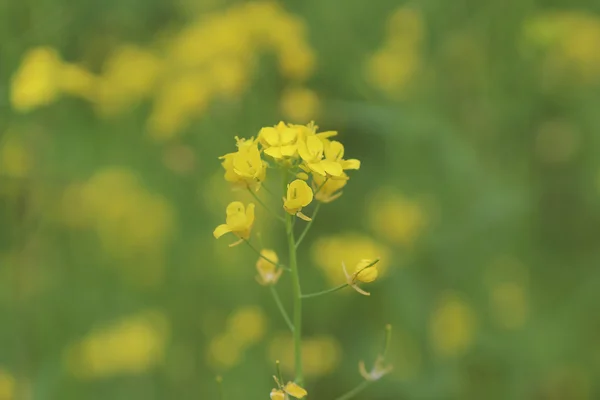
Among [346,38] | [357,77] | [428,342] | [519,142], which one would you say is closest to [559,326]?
[428,342]

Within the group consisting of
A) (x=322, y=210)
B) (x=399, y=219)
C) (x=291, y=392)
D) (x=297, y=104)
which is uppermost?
(x=291, y=392)

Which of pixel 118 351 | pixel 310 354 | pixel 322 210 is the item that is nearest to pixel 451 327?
pixel 310 354

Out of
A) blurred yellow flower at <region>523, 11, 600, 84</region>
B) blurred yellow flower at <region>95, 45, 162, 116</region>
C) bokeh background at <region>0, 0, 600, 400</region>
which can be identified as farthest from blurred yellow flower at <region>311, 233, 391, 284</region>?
blurred yellow flower at <region>523, 11, 600, 84</region>

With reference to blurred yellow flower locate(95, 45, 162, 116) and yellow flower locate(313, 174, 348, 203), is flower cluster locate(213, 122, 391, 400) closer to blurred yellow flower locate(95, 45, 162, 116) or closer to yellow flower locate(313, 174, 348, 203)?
yellow flower locate(313, 174, 348, 203)

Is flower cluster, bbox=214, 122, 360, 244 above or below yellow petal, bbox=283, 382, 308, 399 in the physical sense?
above

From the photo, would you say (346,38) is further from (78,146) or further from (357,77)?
(78,146)

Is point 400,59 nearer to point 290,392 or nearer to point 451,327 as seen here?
point 451,327
